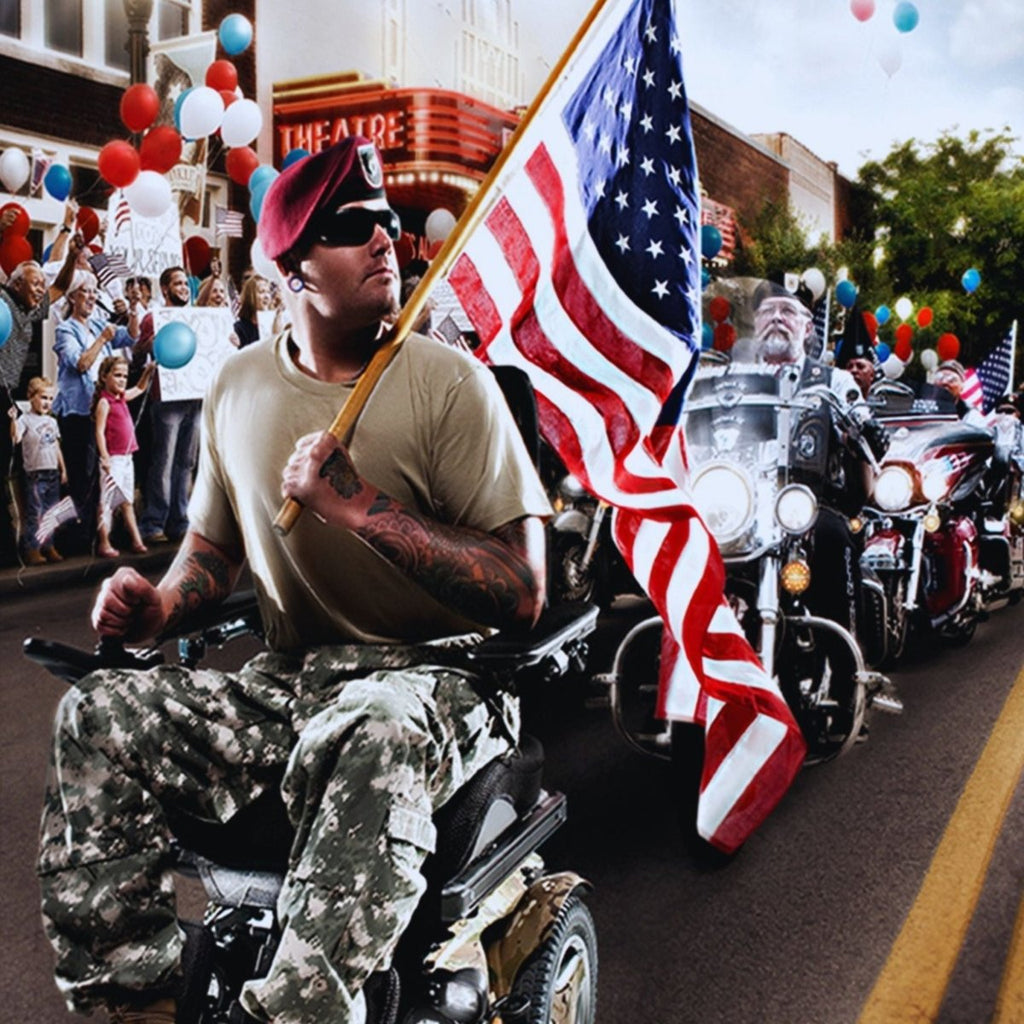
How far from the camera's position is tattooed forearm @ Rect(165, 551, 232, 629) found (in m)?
2.72

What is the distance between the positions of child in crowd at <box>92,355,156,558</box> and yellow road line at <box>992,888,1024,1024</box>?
7.62 meters

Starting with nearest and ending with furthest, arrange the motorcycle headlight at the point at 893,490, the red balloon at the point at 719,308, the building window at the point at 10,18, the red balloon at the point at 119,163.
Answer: the red balloon at the point at 719,308 < the motorcycle headlight at the point at 893,490 < the red balloon at the point at 119,163 < the building window at the point at 10,18

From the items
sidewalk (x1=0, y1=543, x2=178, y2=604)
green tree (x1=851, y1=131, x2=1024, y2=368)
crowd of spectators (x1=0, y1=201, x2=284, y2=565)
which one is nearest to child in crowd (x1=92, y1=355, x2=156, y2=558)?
crowd of spectators (x1=0, y1=201, x2=284, y2=565)

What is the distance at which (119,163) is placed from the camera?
9.70m

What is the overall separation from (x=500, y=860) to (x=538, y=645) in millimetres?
394

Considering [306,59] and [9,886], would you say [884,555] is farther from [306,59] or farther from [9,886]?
[306,59]

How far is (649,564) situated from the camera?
11.4ft

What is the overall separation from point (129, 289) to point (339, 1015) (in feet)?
29.4

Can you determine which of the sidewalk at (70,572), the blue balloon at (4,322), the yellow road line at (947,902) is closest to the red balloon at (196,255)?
the sidewalk at (70,572)

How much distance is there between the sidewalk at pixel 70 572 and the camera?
9016 mm

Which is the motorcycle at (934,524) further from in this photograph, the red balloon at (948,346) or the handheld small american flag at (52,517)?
the red balloon at (948,346)

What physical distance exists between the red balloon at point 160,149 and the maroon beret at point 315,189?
26.9ft

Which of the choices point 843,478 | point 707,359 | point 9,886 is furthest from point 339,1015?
point 707,359

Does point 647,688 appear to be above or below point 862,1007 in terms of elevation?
above
